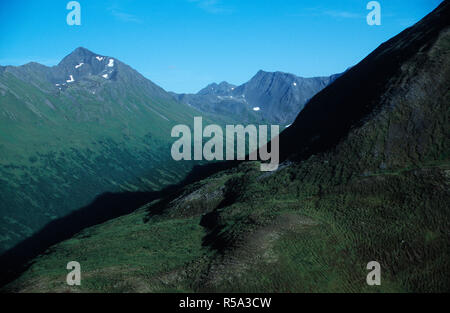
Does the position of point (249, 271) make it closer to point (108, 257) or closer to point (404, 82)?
point (108, 257)

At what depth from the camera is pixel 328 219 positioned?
57.9 m

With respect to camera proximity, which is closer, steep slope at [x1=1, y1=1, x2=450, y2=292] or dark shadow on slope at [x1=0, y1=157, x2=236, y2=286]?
steep slope at [x1=1, y1=1, x2=450, y2=292]

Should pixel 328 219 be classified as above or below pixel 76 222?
above

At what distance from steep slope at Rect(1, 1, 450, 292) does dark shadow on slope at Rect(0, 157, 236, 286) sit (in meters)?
33.7

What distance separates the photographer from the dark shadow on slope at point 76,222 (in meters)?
115

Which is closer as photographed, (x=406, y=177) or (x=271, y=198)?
(x=406, y=177)

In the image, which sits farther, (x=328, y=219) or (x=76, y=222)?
(x=76, y=222)

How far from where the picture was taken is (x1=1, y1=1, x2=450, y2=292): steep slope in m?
50.0

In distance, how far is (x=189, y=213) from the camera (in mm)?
78500

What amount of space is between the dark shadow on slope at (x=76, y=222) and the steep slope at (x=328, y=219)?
111 ft

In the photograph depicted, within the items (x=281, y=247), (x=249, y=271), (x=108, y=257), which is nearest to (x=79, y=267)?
(x=108, y=257)

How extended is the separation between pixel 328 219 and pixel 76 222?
4527 inches

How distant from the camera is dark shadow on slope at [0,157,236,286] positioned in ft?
378
